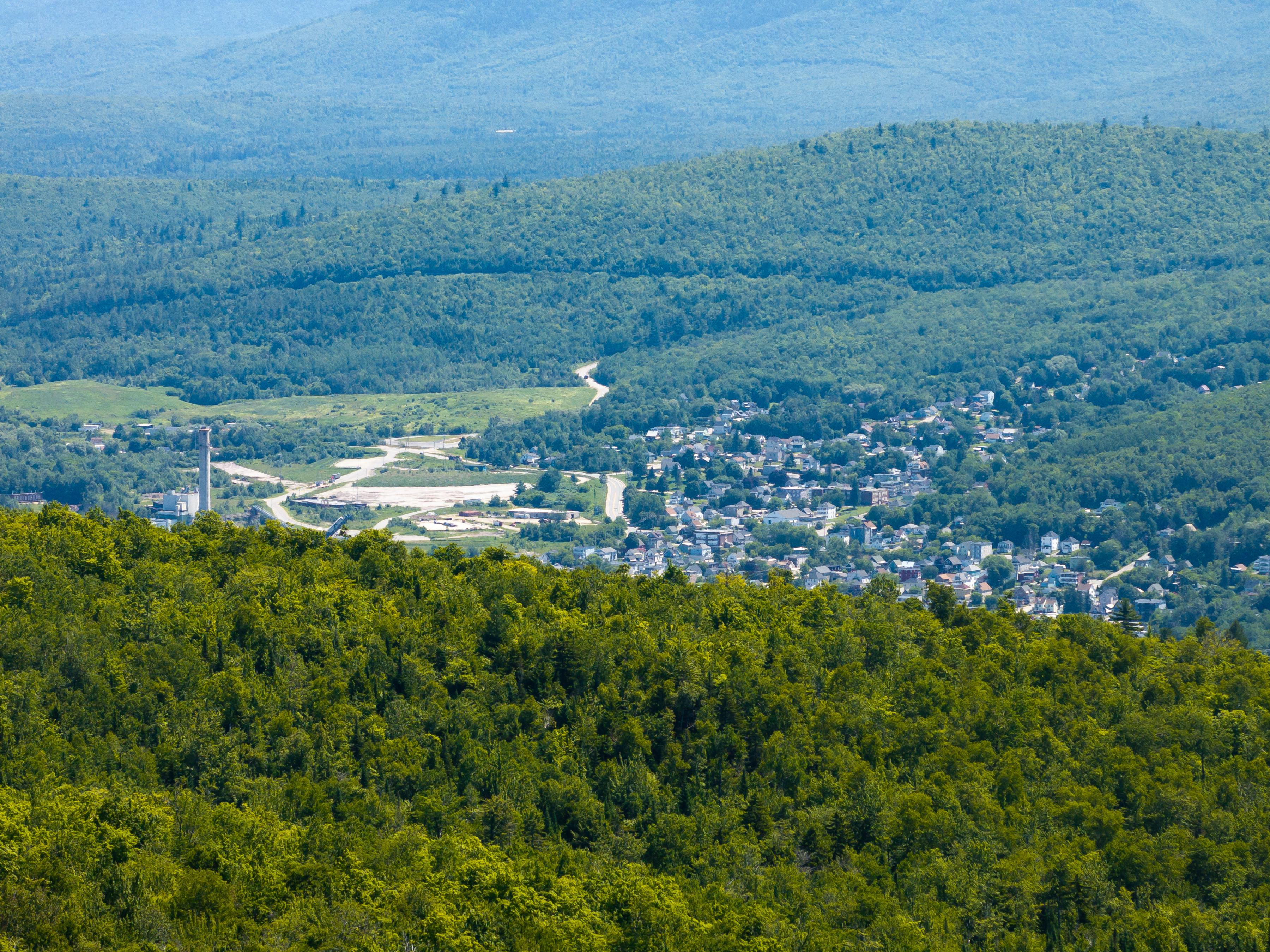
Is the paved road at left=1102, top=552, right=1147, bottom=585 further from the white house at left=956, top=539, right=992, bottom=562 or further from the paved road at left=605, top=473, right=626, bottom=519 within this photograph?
the paved road at left=605, top=473, right=626, bottom=519

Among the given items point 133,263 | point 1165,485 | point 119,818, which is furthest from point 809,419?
point 119,818

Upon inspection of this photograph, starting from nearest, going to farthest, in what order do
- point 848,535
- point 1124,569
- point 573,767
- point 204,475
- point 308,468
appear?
point 573,767, point 1124,569, point 848,535, point 204,475, point 308,468

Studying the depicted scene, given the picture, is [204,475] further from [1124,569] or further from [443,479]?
[1124,569]

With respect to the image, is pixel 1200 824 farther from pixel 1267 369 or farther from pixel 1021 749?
pixel 1267 369

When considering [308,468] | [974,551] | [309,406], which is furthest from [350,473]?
[974,551]

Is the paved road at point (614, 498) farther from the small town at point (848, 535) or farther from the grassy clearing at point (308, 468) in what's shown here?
the grassy clearing at point (308, 468)
